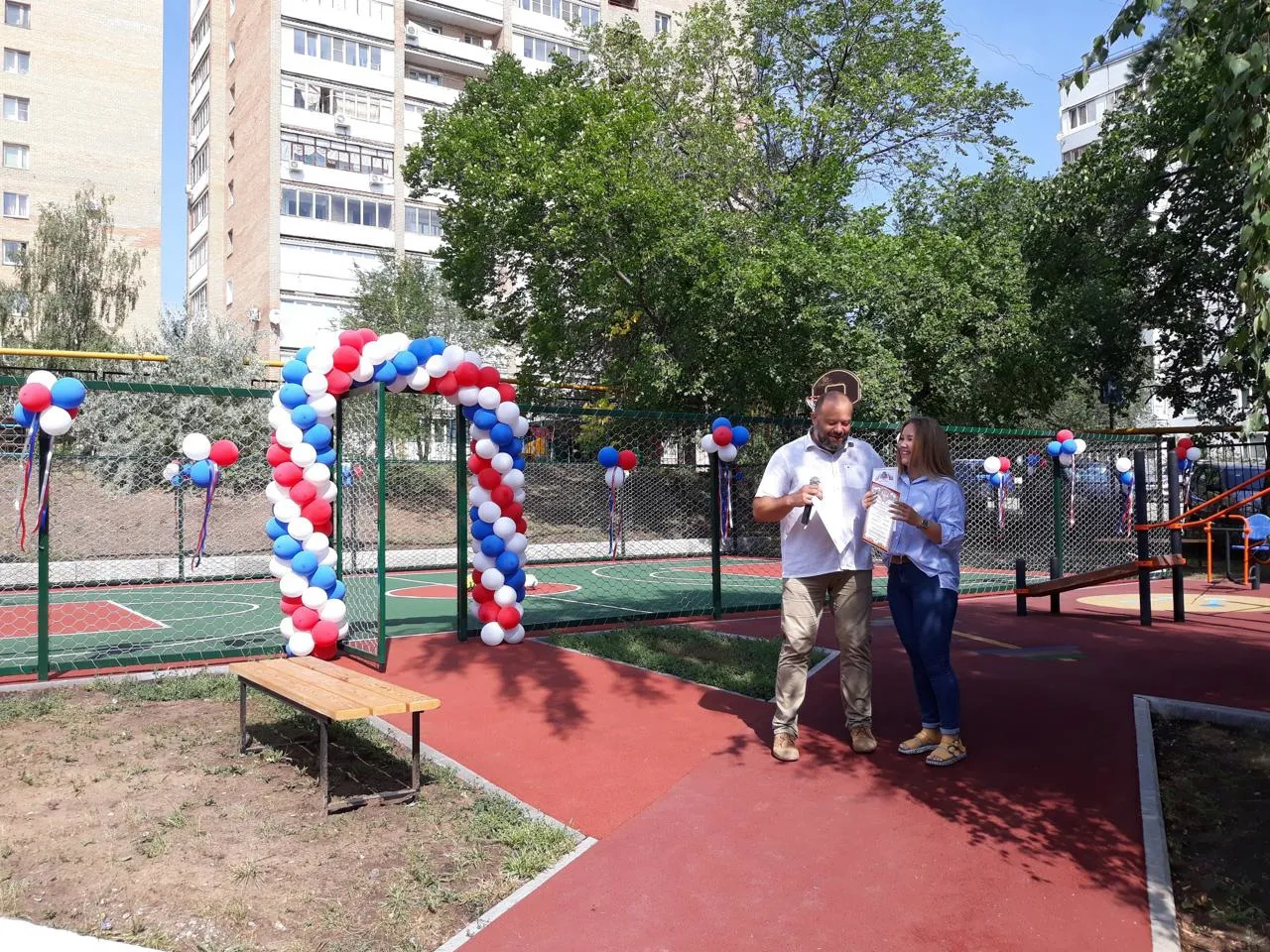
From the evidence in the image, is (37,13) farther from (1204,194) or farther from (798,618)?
(798,618)

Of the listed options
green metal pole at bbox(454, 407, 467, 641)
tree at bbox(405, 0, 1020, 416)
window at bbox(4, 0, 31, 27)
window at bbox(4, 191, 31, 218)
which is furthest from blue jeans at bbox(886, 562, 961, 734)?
window at bbox(4, 0, 31, 27)

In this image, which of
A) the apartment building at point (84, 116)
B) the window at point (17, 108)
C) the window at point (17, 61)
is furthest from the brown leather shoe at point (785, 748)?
the window at point (17, 61)

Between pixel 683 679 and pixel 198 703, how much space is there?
12.0ft

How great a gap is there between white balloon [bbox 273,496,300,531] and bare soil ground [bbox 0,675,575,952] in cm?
231

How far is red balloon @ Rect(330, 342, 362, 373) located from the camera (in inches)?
329

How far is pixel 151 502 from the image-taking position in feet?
62.8

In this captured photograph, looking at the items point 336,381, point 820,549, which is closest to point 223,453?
point 336,381

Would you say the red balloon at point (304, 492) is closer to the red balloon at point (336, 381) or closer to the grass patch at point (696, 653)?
the red balloon at point (336, 381)

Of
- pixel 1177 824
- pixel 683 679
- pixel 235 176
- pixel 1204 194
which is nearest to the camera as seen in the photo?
pixel 1177 824

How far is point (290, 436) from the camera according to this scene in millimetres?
8336

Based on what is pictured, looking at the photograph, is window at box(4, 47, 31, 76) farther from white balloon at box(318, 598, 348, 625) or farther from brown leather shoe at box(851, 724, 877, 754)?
brown leather shoe at box(851, 724, 877, 754)

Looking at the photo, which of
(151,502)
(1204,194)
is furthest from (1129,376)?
(151,502)

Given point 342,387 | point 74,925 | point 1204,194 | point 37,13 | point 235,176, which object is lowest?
point 74,925

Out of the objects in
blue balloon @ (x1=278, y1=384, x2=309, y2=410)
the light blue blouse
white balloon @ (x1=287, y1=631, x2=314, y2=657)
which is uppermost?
blue balloon @ (x1=278, y1=384, x2=309, y2=410)
